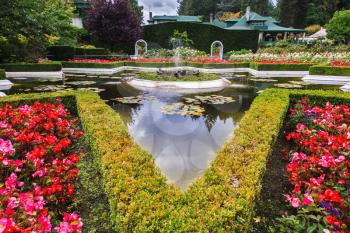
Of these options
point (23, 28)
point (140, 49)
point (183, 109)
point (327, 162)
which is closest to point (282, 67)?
point (183, 109)

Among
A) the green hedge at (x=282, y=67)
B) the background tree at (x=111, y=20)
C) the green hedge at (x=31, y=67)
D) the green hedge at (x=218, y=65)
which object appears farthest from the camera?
the background tree at (x=111, y=20)

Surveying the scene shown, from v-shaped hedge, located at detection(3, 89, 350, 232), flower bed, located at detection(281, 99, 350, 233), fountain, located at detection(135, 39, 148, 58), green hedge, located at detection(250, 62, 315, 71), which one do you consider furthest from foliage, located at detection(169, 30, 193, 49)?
v-shaped hedge, located at detection(3, 89, 350, 232)

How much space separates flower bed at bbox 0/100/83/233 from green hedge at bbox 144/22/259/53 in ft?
83.2

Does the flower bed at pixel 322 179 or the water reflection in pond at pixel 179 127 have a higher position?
the flower bed at pixel 322 179

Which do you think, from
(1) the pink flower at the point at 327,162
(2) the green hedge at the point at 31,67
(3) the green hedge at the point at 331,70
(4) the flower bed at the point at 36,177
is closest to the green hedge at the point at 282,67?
(3) the green hedge at the point at 331,70

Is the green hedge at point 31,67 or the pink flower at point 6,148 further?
the green hedge at point 31,67

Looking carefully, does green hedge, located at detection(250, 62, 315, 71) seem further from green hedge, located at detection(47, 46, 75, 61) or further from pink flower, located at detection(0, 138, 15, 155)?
pink flower, located at detection(0, 138, 15, 155)

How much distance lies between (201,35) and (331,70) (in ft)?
56.7

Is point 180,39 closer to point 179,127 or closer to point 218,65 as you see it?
point 218,65

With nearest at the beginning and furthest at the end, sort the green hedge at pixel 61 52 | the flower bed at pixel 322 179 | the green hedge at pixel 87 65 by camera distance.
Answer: the flower bed at pixel 322 179 < the green hedge at pixel 87 65 < the green hedge at pixel 61 52

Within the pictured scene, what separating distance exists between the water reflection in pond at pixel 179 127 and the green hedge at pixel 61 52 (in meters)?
12.5

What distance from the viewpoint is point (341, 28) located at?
30.8 metres

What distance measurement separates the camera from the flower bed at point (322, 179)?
2556 mm

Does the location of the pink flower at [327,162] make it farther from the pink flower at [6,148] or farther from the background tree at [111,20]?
the background tree at [111,20]
